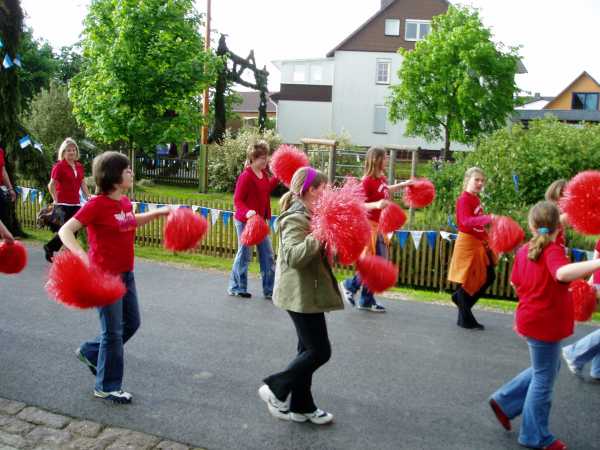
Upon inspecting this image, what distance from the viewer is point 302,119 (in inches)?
1805

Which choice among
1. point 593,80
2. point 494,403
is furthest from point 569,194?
point 593,80

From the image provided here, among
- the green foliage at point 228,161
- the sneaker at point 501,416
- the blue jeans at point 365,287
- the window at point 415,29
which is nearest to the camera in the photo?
the sneaker at point 501,416

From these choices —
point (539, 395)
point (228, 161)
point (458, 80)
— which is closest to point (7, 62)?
point (539, 395)

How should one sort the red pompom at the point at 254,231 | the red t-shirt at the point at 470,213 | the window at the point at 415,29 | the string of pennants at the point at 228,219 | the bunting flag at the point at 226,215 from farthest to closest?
the window at the point at 415,29 → the bunting flag at the point at 226,215 → the string of pennants at the point at 228,219 → the red pompom at the point at 254,231 → the red t-shirt at the point at 470,213

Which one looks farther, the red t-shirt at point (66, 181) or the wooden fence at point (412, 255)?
the wooden fence at point (412, 255)

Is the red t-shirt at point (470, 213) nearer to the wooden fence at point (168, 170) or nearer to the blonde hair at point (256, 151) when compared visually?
the blonde hair at point (256, 151)

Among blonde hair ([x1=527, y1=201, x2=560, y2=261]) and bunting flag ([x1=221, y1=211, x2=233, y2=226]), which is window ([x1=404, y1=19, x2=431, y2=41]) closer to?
bunting flag ([x1=221, y1=211, x2=233, y2=226])

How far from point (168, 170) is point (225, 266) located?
20.4 meters

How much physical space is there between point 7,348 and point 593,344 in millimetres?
5091

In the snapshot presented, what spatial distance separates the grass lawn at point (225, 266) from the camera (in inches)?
326

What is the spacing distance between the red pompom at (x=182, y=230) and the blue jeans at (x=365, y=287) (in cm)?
320

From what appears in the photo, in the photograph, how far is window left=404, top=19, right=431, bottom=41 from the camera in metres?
42.3

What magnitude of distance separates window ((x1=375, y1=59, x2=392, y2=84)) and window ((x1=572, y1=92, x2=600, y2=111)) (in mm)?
26653

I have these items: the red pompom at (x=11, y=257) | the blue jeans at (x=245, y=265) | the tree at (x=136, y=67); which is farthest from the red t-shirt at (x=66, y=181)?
the tree at (x=136, y=67)
